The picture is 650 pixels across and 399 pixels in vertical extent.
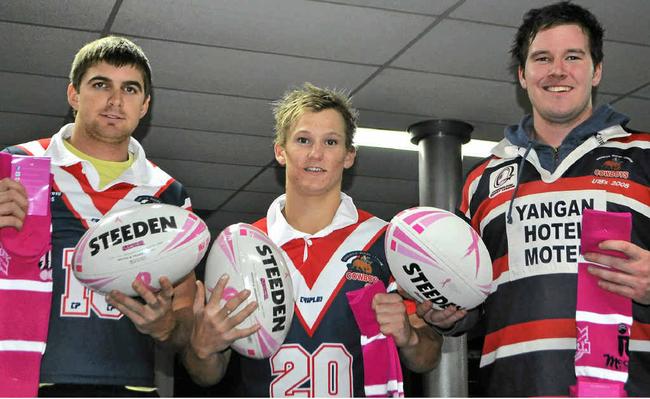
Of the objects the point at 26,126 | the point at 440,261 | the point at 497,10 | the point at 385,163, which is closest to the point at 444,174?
the point at 385,163

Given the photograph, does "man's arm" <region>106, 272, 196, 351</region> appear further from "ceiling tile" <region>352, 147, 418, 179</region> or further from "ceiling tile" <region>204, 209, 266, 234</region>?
"ceiling tile" <region>204, 209, 266, 234</region>

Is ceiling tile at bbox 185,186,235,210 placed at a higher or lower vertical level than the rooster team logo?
higher

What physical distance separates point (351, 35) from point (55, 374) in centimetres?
294

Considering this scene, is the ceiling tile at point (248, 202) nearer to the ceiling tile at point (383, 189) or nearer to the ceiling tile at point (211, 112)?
the ceiling tile at point (383, 189)

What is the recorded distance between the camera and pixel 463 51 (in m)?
4.97

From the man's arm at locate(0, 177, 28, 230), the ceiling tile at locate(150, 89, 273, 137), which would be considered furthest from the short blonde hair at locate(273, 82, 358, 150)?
the ceiling tile at locate(150, 89, 273, 137)

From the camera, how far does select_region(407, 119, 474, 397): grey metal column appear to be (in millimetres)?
6039

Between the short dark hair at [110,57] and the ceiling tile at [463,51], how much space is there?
2336mm

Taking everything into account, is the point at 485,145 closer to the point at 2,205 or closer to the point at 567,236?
the point at 567,236

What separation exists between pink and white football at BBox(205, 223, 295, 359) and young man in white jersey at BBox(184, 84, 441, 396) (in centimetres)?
5

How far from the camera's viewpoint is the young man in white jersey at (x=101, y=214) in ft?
7.33

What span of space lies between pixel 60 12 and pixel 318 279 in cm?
260

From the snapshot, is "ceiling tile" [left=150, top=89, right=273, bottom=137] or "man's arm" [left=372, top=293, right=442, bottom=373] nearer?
"man's arm" [left=372, top=293, right=442, bottom=373]

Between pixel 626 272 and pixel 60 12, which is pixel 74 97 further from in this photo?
pixel 60 12
